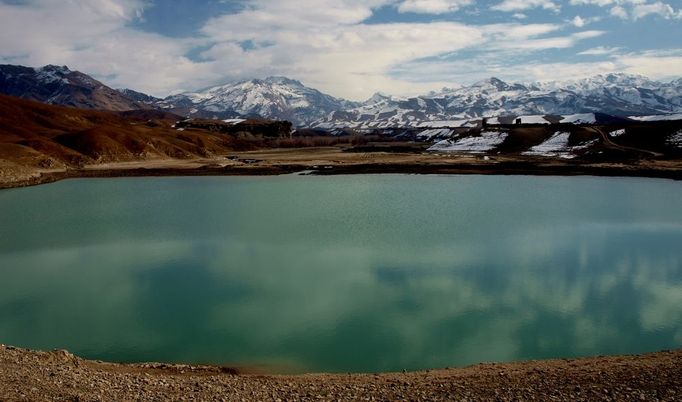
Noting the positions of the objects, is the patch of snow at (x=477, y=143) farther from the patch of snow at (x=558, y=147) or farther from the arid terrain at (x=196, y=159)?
the patch of snow at (x=558, y=147)

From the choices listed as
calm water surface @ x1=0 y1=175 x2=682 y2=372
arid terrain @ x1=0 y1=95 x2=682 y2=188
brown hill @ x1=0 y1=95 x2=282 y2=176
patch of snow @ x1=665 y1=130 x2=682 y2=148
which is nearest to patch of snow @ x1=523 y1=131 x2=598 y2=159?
arid terrain @ x1=0 y1=95 x2=682 y2=188

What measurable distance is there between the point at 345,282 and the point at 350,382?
35.4 feet

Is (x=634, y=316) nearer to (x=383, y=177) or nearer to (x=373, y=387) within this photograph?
(x=373, y=387)

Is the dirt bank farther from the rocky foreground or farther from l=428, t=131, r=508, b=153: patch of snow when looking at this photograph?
the rocky foreground

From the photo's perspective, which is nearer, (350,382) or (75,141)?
(350,382)

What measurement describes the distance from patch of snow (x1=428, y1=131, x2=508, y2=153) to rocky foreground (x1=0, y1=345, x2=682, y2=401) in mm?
112931

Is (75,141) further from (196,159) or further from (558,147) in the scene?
(558,147)

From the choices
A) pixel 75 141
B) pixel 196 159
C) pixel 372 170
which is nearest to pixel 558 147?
pixel 372 170

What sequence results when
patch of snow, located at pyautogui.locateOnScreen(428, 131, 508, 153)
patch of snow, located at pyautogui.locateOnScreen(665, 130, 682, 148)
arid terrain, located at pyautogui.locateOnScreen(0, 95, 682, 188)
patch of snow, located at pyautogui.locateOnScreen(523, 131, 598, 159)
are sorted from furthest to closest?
patch of snow, located at pyautogui.locateOnScreen(428, 131, 508, 153), patch of snow, located at pyautogui.locateOnScreen(523, 131, 598, 159), patch of snow, located at pyautogui.locateOnScreen(665, 130, 682, 148), arid terrain, located at pyautogui.locateOnScreen(0, 95, 682, 188)

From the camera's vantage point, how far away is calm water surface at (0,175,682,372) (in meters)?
19.3

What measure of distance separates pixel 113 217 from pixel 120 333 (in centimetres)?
3166

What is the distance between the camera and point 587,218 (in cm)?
4547

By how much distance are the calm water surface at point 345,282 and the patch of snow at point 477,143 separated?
244 ft

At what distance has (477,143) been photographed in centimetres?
13138
